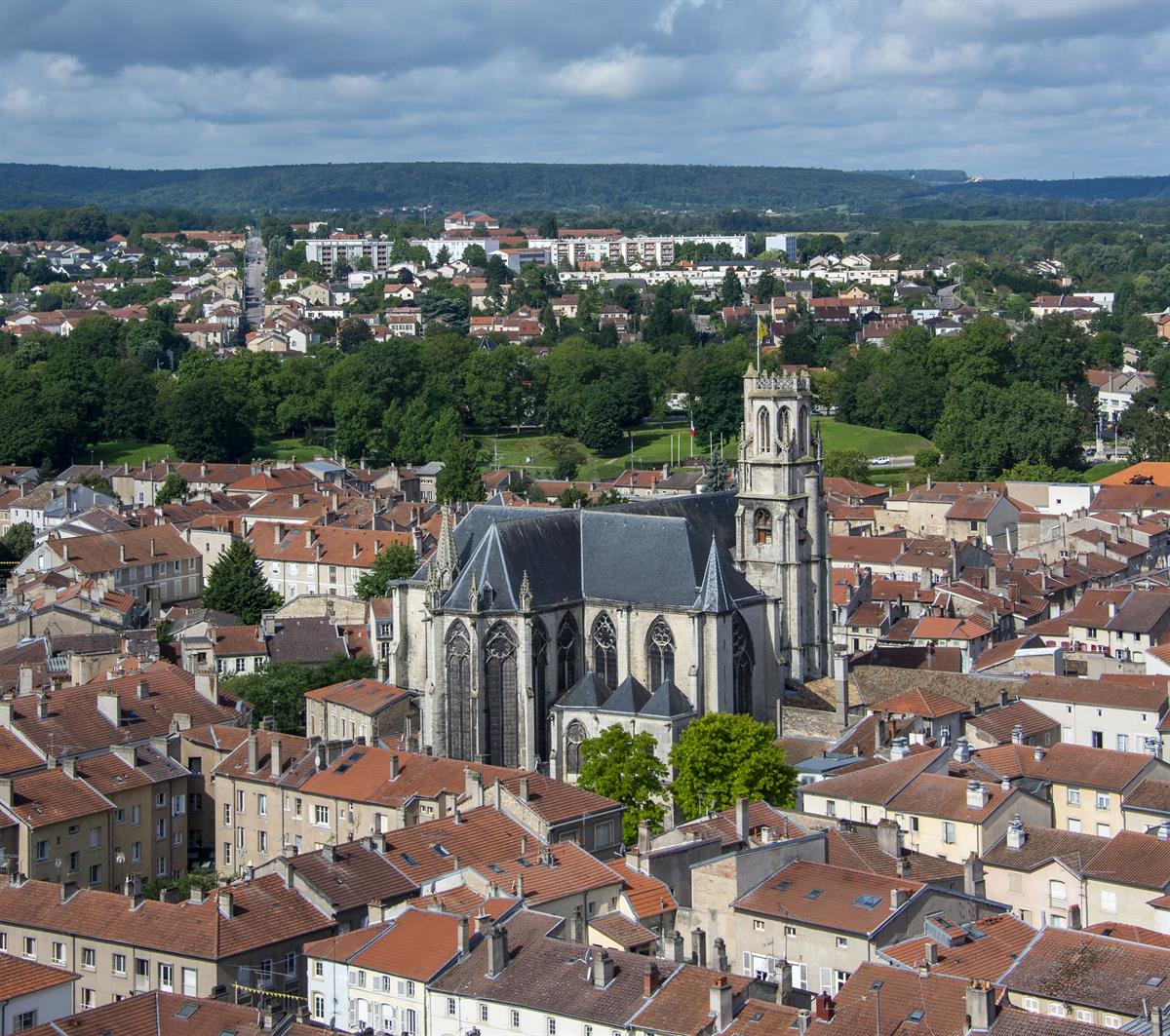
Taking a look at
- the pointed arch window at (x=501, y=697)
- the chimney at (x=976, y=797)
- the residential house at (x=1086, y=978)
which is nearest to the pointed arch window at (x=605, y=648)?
the pointed arch window at (x=501, y=697)

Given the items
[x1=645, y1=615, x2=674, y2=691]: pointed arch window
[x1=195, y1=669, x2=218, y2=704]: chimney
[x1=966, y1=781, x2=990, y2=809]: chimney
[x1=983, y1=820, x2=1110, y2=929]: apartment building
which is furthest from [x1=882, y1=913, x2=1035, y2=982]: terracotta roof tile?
[x1=195, y1=669, x2=218, y2=704]: chimney

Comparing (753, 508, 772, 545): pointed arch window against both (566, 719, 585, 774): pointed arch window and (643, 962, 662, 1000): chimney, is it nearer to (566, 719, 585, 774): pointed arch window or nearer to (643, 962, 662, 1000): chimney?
(566, 719, 585, 774): pointed arch window

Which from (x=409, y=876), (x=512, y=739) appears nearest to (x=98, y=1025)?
(x=409, y=876)

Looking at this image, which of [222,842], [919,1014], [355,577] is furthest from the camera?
[355,577]

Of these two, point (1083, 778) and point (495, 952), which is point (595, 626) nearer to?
point (1083, 778)

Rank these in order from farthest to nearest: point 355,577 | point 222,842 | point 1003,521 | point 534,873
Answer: point 1003,521, point 355,577, point 222,842, point 534,873

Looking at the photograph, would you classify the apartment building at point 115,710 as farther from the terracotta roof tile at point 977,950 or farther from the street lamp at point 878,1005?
the street lamp at point 878,1005

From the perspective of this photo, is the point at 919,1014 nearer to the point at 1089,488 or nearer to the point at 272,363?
the point at 1089,488
